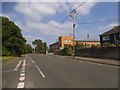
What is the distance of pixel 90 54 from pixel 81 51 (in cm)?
491

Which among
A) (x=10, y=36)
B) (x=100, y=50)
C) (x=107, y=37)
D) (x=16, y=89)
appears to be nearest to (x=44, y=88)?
(x=16, y=89)

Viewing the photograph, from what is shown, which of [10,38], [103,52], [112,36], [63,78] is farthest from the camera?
[112,36]

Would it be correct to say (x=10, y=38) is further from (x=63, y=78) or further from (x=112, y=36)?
(x=112, y=36)

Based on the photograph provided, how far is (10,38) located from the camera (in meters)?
34.9

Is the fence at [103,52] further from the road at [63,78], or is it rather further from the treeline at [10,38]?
the treeline at [10,38]

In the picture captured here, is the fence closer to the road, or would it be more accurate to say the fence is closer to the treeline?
the road

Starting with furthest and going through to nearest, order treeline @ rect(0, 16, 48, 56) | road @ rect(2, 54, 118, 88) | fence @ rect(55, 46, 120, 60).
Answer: treeline @ rect(0, 16, 48, 56) → fence @ rect(55, 46, 120, 60) → road @ rect(2, 54, 118, 88)

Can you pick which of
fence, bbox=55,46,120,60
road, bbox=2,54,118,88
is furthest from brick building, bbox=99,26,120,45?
road, bbox=2,54,118,88

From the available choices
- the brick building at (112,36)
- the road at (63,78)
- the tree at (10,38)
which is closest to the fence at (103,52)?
the road at (63,78)

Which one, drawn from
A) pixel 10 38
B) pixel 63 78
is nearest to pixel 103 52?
pixel 63 78

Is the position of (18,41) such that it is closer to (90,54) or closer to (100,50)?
(90,54)

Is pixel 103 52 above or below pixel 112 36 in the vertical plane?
below

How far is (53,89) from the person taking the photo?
509 centimetres

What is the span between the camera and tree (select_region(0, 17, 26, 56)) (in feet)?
112
